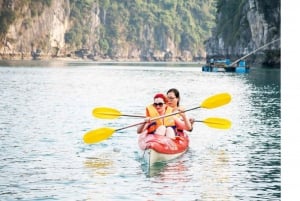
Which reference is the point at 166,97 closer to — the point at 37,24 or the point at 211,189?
the point at 211,189

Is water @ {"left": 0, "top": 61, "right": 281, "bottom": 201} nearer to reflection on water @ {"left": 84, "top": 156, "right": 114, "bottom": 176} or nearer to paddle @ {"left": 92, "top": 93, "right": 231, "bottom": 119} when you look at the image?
reflection on water @ {"left": 84, "top": 156, "right": 114, "bottom": 176}

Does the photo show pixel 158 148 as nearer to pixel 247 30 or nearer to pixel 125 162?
pixel 125 162

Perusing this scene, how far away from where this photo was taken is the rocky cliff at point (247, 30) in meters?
93.6

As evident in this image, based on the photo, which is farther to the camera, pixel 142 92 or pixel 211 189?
pixel 142 92

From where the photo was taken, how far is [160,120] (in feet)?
64.8

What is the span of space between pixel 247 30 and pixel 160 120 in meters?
100

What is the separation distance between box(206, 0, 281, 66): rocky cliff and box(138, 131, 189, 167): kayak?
7030cm

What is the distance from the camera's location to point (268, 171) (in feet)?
60.7

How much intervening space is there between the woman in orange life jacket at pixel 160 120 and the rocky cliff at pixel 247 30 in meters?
70.4

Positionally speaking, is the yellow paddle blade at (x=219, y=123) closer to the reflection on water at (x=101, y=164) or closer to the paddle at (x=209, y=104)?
the paddle at (x=209, y=104)

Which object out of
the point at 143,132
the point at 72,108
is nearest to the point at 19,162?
the point at 143,132

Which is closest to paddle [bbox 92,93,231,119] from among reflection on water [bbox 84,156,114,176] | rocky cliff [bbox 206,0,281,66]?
reflection on water [bbox 84,156,114,176]
